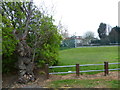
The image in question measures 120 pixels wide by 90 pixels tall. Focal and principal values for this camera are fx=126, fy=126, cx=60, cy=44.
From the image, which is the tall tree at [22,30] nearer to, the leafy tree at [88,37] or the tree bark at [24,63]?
the tree bark at [24,63]

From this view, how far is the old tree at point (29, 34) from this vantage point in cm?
579

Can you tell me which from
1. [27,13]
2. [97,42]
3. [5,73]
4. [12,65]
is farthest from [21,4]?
[97,42]

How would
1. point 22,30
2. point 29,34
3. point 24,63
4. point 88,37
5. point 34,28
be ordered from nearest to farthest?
1. point 24,63
2. point 34,28
3. point 22,30
4. point 29,34
5. point 88,37

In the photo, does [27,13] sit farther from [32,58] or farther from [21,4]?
[32,58]

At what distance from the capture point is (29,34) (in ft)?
22.2

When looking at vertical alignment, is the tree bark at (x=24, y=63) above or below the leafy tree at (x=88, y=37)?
below

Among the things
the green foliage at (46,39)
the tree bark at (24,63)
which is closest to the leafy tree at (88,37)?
the green foliage at (46,39)

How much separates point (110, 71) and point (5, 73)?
18.9ft

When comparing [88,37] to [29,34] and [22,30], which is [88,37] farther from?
[22,30]

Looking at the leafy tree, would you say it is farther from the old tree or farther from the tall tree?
the tall tree

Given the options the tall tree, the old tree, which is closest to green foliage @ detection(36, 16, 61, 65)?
the old tree

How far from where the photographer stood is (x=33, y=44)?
6.37 m

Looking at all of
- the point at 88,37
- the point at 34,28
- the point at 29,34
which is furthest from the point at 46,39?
the point at 88,37

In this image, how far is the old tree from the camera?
579 cm
